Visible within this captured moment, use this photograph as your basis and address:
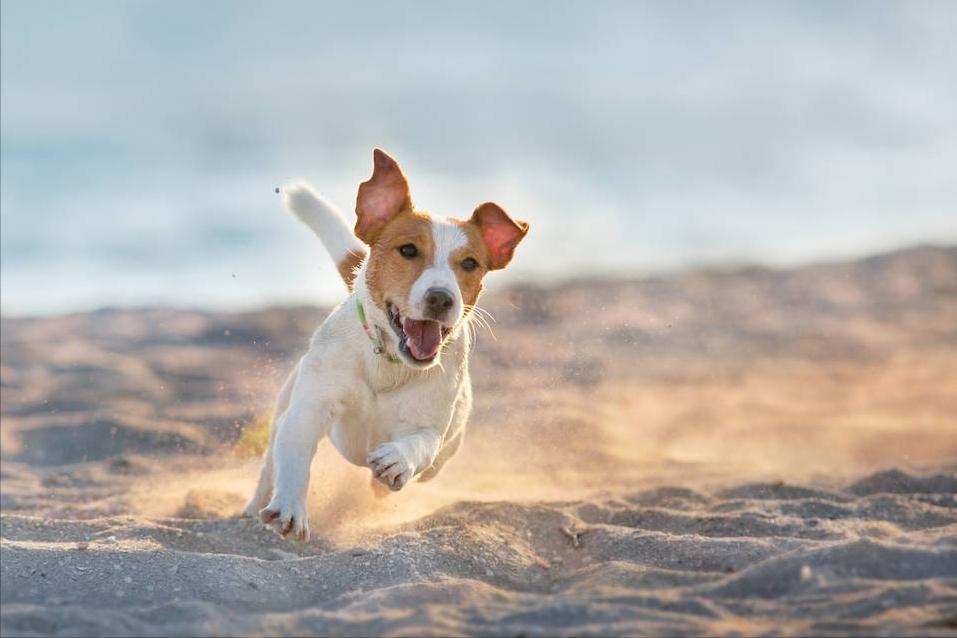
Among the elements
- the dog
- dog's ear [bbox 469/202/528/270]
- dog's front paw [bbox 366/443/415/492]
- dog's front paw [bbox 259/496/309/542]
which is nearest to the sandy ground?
dog's front paw [bbox 259/496/309/542]

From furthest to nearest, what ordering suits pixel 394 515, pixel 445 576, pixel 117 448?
pixel 117 448, pixel 394 515, pixel 445 576

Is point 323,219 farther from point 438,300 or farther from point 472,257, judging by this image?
point 438,300

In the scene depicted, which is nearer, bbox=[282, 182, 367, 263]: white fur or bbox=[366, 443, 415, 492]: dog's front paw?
bbox=[366, 443, 415, 492]: dog's front paw

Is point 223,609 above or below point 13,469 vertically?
below

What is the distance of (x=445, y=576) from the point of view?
15.3 feet

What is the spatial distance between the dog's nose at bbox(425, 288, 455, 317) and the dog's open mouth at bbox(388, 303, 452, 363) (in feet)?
0.44

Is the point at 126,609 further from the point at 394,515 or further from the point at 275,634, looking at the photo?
the point at 394,515

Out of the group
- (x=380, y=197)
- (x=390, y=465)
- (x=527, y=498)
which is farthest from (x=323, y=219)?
(x=390, y=465)

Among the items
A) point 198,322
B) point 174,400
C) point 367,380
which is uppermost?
point 198,322

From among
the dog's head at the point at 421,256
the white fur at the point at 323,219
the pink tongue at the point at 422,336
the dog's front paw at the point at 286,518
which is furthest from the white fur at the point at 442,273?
the white fur at the point at 323,219

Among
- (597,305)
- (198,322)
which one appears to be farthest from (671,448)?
(597,305)

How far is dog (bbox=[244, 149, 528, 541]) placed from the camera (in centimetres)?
485

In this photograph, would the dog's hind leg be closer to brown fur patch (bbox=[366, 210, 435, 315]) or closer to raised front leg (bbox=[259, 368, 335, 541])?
raised front leg (bbox=[259, 368, 335, 541])

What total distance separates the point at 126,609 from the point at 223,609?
345mm
